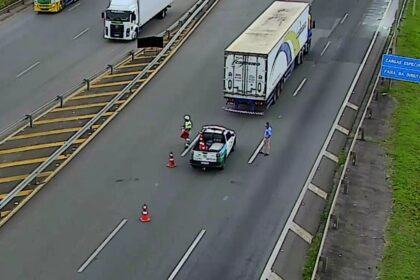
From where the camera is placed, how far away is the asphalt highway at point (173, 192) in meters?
29.4

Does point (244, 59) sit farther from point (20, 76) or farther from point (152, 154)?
point (20, 76)

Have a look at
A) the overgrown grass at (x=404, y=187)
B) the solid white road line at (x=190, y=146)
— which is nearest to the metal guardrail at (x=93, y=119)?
the solid white road line at (x=190, y=146)

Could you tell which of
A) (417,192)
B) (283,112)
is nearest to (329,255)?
(417,192)

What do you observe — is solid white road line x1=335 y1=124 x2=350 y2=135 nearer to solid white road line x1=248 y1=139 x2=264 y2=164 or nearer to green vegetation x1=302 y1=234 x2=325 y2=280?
solid white road line x1=248 y1=139 x2=264 y2=164

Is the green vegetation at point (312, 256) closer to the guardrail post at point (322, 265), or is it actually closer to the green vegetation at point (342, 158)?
the guardrail post at point (322, 265)

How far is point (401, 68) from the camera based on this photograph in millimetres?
45031

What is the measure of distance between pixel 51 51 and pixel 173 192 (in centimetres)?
2246

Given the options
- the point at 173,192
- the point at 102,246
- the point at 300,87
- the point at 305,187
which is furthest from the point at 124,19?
the point at 102,246

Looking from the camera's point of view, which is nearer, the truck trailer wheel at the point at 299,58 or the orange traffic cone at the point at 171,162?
the orange traffic cone at the point at 171,162

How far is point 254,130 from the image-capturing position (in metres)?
41.7

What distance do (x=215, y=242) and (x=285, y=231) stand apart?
279 centimetres

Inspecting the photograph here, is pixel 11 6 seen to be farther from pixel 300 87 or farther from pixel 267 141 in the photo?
pixel 267 141

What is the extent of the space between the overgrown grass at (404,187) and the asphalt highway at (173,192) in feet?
11.5

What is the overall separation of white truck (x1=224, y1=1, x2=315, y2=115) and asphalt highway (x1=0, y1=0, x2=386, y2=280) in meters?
0.89
